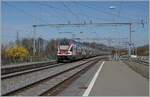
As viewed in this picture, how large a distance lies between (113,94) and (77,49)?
5197 centimetres

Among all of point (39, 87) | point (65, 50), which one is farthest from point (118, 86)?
point (65, 50)

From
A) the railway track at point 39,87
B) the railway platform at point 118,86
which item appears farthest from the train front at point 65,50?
the railway track at point 39,87

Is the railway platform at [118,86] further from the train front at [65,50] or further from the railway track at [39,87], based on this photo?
the train front at [65,50]

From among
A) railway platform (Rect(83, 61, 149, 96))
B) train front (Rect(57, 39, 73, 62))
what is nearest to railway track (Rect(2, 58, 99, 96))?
railway platform (Rect(83, 61, 149, 96))

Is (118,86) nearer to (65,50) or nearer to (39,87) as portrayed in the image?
(39,87)

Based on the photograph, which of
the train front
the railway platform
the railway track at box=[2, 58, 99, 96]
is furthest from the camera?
the train front

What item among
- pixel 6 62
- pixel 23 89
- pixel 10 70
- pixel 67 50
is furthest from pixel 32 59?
pixel 23 89

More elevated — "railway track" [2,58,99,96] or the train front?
the train front

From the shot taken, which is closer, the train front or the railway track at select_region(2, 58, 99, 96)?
the railway track at select_region(2, 58, 99, 96)

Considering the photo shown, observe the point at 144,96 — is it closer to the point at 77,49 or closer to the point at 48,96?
the point at 48,96

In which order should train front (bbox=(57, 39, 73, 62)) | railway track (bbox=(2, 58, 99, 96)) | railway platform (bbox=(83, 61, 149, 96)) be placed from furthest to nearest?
train front (bbox=(57, 39, 73, 62)), railway track (bbox=(2, 58, 99, 96)), railway platform (bbox=(83, 61, 149, 96))

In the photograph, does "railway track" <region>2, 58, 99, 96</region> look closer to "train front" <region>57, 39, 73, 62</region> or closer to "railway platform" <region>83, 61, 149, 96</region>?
"railway platform" <region>83, 61, 149, 96</region>

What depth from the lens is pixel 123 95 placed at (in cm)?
1538

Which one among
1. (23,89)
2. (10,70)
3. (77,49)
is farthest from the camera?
(77,49)
